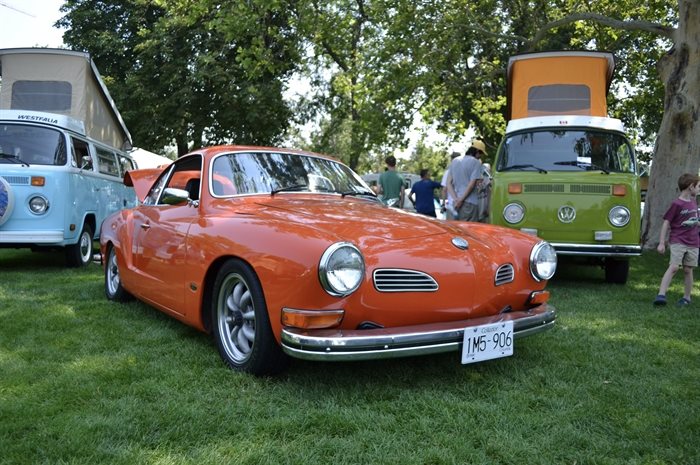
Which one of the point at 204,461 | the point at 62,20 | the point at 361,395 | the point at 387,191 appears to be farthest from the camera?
the point at 62,20

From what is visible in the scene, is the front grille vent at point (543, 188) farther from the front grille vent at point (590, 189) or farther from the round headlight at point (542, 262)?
the round headlight at point (542, 262)

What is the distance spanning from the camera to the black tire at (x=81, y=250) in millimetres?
8055

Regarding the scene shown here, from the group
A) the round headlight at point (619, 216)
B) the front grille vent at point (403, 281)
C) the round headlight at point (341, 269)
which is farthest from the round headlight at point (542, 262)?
the round headlight at point (619, 216)

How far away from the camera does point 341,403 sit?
3098 millimetres

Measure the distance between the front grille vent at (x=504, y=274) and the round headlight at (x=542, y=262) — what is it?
21 cm

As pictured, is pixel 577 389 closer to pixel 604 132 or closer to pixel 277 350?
pixel 277 350

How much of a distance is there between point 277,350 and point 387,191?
725cm

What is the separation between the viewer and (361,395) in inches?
126

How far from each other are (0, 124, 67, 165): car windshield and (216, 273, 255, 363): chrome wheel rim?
511 cm

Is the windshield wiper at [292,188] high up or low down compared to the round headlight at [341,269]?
up

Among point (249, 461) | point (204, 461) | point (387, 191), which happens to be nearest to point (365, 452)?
point (249, 461)

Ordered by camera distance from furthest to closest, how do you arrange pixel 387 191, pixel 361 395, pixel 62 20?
pixel 62 20, pixel 387 191, pixel 361 395

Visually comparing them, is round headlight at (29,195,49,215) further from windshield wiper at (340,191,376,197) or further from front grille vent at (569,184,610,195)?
front grille vent at (569,184,610,195)

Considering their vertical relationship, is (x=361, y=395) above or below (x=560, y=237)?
below
